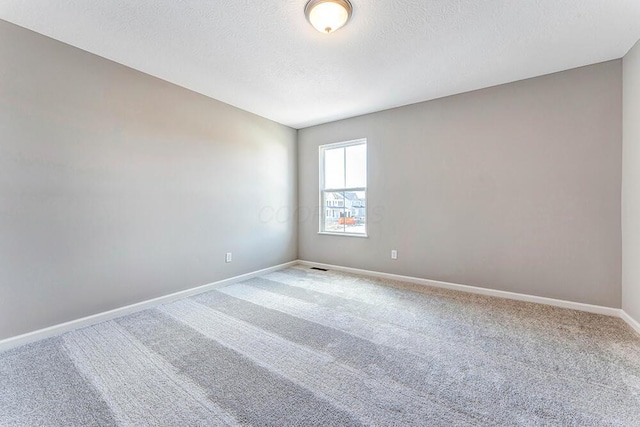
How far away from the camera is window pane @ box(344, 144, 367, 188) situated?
4.28 m

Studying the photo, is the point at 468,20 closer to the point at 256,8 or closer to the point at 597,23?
the point at 597,23

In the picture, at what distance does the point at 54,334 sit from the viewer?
2.27 meters

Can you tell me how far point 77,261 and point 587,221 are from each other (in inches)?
198

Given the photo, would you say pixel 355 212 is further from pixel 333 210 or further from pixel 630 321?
pixel 630 321

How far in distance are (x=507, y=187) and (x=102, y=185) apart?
4.38 meters

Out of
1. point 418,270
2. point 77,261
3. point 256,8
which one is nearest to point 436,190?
point 418,270

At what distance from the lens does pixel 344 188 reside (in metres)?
4.48

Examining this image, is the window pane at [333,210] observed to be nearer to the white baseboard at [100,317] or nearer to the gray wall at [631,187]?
the white baseboard at [100,317]

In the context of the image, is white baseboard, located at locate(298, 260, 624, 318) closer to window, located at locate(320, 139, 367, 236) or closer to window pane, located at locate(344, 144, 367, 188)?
window, located at locate(320, 139, 367, 236)

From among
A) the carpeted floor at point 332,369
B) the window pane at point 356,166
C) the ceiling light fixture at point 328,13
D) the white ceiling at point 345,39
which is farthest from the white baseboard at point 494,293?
the ceiling light fixture at point 328,13

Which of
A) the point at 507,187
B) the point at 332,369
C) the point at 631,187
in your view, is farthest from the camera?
the point at 507,187

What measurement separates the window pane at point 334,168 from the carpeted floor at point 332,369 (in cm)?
234

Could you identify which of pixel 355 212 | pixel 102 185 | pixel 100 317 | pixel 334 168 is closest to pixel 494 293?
pixel 355 212

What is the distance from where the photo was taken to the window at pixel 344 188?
4316mm
